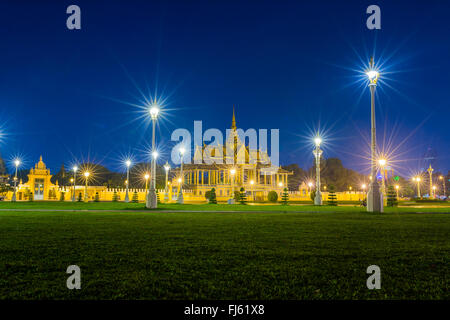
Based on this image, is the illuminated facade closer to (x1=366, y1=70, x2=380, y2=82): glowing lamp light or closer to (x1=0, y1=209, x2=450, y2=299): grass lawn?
(x1=366, y1=70, x2=380, y2=82): glowing lamp light

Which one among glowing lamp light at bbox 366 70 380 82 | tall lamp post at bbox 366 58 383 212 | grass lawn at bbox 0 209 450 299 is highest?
glowing lamp light at bbox 366 70 380 82

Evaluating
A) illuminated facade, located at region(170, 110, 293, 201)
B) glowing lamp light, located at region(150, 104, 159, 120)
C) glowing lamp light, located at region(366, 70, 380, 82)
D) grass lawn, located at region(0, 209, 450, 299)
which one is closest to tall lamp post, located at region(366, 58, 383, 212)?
glowing lamp light, located at region(366, 70, 380, 82)

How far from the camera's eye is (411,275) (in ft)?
17.7

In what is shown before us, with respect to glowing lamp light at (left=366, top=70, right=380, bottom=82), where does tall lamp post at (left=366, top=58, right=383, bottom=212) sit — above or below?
below

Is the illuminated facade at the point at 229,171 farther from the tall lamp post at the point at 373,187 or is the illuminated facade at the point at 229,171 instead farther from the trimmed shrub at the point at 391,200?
the tall lamp post at the point at 373,187

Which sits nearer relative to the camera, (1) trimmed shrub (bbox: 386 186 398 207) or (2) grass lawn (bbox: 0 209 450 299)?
(2) grass lawn (bbox: 0 209 450 299)

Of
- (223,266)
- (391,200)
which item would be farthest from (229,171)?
(223,266)

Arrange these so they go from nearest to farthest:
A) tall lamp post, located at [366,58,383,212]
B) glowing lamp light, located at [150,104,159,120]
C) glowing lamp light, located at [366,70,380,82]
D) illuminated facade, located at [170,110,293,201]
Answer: tall lamp post, located at [366,58,383,212], glowing lamp light, located at [366,70,380,82], glowing lamp light, located at [150,104,159,120], illuminated facade, located at [170,110,293,201]

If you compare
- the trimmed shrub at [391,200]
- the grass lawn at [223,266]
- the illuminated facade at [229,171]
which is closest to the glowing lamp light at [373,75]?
the grass lawn at [223,266]

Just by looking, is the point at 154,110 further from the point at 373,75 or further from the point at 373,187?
the point at 373,187

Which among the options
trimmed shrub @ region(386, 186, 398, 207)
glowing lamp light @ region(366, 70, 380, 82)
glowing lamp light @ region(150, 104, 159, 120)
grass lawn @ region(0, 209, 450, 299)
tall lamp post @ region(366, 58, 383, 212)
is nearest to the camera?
grass lawn @ region(0, 209, 450, 299)

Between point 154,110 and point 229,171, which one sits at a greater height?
point 154,110
